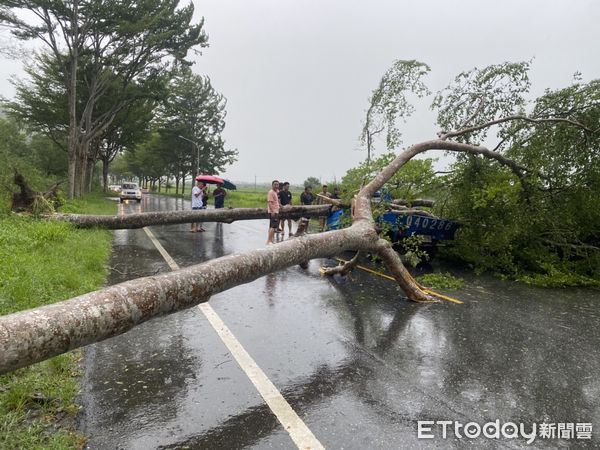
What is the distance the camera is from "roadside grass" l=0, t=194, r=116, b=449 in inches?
107

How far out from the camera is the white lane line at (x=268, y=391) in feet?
9.14

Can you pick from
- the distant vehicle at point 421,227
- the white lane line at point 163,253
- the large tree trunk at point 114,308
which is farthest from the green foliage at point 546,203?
the white lane line at point 163,253

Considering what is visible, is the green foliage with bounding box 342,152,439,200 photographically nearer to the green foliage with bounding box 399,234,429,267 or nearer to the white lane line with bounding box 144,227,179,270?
the green foliage with bounding box 399,234,429,267

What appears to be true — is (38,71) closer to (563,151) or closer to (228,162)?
(228,162)

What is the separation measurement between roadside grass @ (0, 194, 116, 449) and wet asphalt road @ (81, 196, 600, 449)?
0.18 metres

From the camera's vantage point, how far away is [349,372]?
12.7 feet

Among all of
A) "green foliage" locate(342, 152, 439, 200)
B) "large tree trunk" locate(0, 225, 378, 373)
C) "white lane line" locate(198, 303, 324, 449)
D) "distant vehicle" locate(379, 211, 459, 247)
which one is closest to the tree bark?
"green foliage" locate(342, 152, 439, 200)

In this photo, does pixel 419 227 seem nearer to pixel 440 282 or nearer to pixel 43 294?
pixel 440 282

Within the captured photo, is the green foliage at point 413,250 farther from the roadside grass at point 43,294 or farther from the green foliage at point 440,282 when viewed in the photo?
the roadside grass at point 43,294

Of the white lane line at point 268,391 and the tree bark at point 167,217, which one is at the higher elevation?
the tree bark at point 167,217

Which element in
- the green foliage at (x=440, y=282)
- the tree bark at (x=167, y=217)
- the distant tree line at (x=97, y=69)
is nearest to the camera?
the green foliage at (x=440, y=282)

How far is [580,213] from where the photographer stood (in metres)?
8.34

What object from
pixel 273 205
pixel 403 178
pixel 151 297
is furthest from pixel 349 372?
pixel 273 205

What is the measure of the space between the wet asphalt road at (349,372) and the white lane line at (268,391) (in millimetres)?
63
